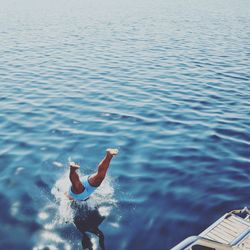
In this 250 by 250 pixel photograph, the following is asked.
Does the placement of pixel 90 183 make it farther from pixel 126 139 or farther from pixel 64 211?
pixel 126 139

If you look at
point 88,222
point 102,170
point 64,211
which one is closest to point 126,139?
point 102,170

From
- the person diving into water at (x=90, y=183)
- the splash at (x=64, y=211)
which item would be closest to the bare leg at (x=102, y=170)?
the person diving into water at (x=90, y=183)

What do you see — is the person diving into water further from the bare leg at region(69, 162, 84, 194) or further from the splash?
the splash

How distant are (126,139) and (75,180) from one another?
17.7 ft

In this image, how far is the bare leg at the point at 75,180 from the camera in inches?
367

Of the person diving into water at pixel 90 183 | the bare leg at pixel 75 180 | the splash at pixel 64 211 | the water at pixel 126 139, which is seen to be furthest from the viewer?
the person diving into water at pixel 90 183

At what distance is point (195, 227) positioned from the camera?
31.6 ft

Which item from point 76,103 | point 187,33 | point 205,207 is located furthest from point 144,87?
point 187,33

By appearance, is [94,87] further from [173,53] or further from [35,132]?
[173,53]

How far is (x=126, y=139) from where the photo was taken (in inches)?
581

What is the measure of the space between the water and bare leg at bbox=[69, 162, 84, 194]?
0.76m

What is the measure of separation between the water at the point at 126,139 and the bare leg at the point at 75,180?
76 centimetres

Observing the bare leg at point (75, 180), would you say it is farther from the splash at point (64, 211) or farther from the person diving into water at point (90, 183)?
the splash at point (64, 211)

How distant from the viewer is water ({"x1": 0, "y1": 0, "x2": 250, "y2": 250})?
9771 millimetres
